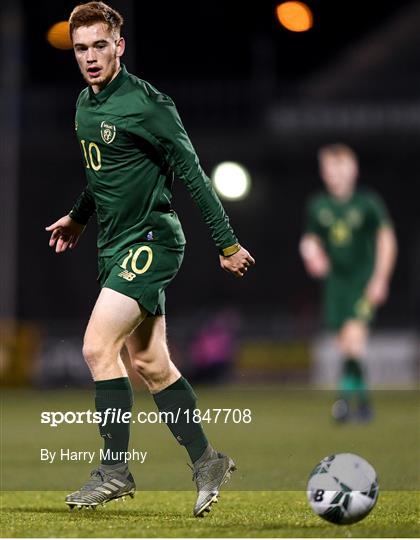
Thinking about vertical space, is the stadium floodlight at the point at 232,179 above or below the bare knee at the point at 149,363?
above

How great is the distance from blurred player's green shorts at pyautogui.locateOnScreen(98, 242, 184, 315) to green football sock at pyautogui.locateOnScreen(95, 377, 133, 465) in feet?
1.10

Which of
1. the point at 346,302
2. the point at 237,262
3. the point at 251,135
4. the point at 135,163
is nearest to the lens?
the point at 237,262

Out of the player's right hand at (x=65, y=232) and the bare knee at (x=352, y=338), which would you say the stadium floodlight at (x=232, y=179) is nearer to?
the bare knee at (x=352, y=338)

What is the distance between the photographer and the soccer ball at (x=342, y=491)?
16.0 feet

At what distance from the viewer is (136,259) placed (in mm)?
5379

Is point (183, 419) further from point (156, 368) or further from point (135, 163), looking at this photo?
point (135, 163)

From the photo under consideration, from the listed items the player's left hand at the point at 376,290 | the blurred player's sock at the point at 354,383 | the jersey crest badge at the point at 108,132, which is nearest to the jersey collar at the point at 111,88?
the jersey crest badge at the point at 108,132

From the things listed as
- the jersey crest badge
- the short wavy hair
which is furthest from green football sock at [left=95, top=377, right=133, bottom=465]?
the short wavy hair

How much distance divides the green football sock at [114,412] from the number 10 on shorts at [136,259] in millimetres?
443

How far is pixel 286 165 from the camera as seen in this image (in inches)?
1070

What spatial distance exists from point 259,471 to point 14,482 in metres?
1.37

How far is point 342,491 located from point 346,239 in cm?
717

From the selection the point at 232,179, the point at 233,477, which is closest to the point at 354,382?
the point at 233,477

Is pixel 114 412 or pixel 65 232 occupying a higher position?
pixel 65 232
